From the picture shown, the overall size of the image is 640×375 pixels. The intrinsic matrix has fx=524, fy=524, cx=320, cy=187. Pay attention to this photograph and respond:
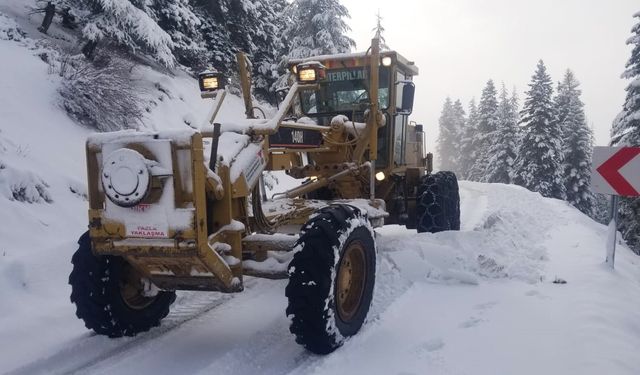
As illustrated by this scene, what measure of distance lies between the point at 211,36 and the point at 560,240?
14.3 m

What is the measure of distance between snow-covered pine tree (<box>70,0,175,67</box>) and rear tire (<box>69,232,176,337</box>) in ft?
26.8

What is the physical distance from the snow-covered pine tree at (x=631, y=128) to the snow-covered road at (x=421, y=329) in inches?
566

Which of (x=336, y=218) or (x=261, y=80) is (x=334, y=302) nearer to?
(x=336, y=218)

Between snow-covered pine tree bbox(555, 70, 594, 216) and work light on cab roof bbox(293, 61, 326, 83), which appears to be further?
snow-covered pine tree bbox(555, 70, 594, 216)

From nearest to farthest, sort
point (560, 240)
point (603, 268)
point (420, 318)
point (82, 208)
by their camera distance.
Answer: point (420, 318)
point (603, 268)
point (82, 208)
point (560, 240)

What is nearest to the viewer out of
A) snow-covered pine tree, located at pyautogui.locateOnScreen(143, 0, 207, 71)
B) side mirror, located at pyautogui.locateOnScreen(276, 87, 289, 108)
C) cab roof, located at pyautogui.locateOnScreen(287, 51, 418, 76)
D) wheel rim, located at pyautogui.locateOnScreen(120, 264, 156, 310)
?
wheel rim, located at pyautogui.locateOnScreen(120, 264, 156, 310)

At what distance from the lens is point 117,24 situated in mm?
11375

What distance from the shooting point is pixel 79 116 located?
9.35 m

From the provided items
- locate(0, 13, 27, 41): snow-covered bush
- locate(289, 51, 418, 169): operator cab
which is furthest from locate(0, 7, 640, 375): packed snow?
locate(0, 13, 27, 41): snow-covered bush

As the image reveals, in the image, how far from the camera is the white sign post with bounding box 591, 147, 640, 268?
18.9 ft

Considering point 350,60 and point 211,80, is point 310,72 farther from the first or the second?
point 350,60

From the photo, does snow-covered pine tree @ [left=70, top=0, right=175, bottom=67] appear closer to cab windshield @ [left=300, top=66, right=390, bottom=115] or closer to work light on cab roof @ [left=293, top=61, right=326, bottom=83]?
cab windshield @ [left=300, top=66, right=390, bottom=115]

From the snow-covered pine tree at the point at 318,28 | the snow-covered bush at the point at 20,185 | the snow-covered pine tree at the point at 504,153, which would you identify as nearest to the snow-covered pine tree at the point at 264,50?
the snow-covered pine tree at the point at 318,28

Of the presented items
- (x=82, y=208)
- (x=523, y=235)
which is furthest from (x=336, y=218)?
(x=523, y=235)
